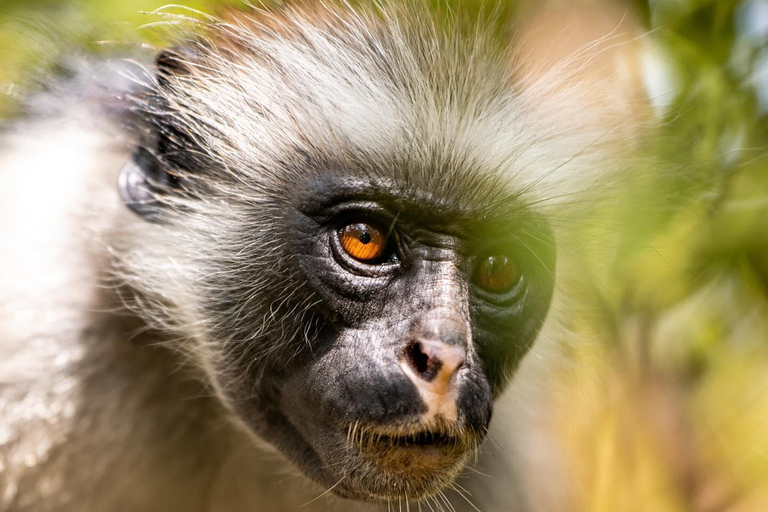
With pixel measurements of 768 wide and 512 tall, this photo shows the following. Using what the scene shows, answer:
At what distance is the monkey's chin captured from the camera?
2.17 metres

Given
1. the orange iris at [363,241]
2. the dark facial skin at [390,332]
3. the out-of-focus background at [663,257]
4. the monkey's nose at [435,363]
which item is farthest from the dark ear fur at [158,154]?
the monkey's nose at [435,363]

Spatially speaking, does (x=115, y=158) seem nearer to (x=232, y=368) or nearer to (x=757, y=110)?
(x=232, y=368)

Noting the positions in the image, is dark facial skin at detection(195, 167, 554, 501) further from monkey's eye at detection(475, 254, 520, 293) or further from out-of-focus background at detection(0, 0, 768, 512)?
out-of-focus background at detection(0, 0, 768, 512)

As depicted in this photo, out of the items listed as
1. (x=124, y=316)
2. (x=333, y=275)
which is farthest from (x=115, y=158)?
(x=333, y=275)

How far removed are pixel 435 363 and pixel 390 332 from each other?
182 mm

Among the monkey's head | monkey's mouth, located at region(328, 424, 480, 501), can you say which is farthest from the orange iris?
monkey's mouth, located at region(328, 424, 480, 501)

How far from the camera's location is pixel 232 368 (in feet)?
9.11

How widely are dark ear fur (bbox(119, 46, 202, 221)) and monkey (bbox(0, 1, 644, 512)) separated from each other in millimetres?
10

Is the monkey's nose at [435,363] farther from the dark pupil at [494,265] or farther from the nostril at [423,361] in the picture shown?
the dark pupil at [494,265]

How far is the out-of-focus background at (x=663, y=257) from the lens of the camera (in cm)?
222

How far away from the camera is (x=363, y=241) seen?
7.95 feet

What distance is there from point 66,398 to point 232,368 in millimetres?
613

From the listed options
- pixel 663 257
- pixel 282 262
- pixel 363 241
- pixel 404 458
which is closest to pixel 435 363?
pixel 404 458

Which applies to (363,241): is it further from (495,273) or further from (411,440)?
(411,440)
